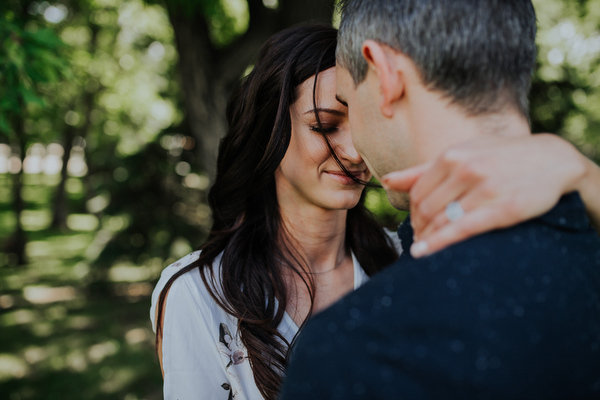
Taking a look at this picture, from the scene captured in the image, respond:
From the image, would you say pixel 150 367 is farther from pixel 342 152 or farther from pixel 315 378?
pixel 315 378

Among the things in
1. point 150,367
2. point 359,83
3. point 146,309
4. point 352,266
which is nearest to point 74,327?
point 146,309

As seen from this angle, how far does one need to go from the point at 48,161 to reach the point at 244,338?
44.0 metres

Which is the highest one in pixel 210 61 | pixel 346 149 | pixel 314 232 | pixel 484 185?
pixel 484 185

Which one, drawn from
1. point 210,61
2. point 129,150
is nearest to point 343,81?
point 210,61

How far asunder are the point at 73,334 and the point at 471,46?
28.9 feet

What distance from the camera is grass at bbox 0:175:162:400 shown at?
6422 mm

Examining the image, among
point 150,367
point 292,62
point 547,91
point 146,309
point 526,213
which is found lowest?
point 146,309

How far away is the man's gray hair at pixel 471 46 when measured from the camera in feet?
3.71

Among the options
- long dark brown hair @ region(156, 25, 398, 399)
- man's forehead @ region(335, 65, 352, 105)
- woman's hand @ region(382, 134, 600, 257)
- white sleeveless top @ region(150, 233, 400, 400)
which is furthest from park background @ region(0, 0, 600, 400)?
white sleeveless top @ region(150, 233, 400, 400)

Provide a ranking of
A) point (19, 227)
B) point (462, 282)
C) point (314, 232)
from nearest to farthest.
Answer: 1. point (462, 282)
2. point (314, 232)
3. point (19, 227)

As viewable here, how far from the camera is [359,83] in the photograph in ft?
4.39

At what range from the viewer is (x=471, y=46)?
113 cm

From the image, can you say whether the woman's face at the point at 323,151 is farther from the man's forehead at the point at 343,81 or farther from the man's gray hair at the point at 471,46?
the man's gray hair at the point at 471,46

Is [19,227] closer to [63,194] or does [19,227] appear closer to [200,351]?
[63,194]
